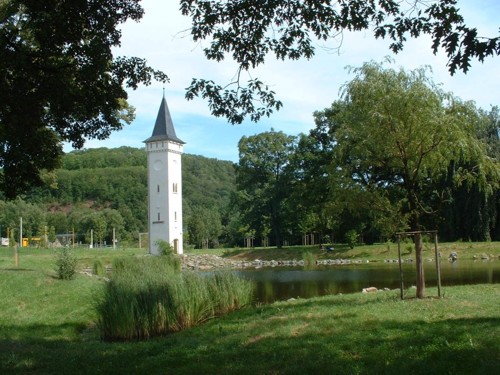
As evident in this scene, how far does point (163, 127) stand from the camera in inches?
2074

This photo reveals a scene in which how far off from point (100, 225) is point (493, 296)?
209ft

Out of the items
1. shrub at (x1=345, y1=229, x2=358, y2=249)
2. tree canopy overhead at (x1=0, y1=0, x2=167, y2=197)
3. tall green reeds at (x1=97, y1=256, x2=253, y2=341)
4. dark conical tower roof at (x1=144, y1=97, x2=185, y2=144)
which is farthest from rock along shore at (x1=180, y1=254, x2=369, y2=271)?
tree canopy overhead at (x1=0, y1=0, x2=167, y2=197)

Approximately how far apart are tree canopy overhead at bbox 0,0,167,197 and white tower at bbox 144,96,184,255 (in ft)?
138

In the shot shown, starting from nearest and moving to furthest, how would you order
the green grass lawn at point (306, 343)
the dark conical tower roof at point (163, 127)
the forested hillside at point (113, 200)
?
the green grass lawn at point (306, 343) → the dark conical tower roof at point (163, 127) → the forested hillside at point (113, 200)

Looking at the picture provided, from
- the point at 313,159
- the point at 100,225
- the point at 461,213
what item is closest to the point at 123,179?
the point at 100,225

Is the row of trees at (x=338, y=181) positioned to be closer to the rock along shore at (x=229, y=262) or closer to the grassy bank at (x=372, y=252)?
the grassy bank at (x=372, y=252)

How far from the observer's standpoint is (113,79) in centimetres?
773

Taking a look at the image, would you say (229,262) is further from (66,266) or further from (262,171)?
(66,266)

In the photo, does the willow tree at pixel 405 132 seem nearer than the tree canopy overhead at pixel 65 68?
No

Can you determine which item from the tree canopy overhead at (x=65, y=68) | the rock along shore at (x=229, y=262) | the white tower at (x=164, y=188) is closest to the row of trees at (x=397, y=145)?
the tree canopy overhead at (x=65, y=68)

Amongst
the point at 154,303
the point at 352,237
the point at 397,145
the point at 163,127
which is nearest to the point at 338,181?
the point at 397,145

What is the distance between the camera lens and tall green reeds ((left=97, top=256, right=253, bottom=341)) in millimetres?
9766

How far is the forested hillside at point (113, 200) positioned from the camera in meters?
74.9

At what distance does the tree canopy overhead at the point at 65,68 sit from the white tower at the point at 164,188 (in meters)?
42.1
